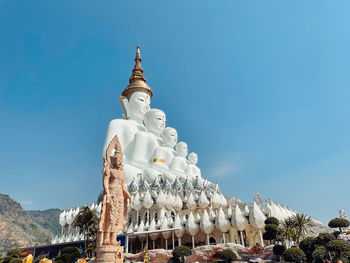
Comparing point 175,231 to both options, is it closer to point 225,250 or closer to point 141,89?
point 225,250

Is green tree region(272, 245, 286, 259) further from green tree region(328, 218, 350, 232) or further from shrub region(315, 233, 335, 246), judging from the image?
green tree region(328, 218, 350, 232)

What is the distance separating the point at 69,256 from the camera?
55.0 feet

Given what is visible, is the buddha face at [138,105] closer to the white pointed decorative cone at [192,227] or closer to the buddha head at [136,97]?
the buddha head at [136,97]

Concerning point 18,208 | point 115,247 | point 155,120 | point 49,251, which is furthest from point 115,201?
point 18,208

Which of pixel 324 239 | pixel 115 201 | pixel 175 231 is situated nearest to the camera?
pixel 115 201

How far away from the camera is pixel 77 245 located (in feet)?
64.9

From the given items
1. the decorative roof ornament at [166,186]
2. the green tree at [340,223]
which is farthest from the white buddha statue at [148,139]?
the green tree at [340,223]

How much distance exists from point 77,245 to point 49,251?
2267 mm

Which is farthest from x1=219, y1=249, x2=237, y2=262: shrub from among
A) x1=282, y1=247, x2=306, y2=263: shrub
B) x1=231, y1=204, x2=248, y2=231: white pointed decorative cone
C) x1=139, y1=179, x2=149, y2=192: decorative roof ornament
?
x1=139, y1=179, x2=149, y2=192: decorative roof ornament

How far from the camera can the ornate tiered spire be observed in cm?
3668

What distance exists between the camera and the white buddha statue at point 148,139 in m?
29.8

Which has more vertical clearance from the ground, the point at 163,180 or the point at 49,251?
the point at 163,180

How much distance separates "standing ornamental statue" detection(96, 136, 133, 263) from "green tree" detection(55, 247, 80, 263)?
10593 mm

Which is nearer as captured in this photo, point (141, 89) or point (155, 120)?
point (155, 120)
